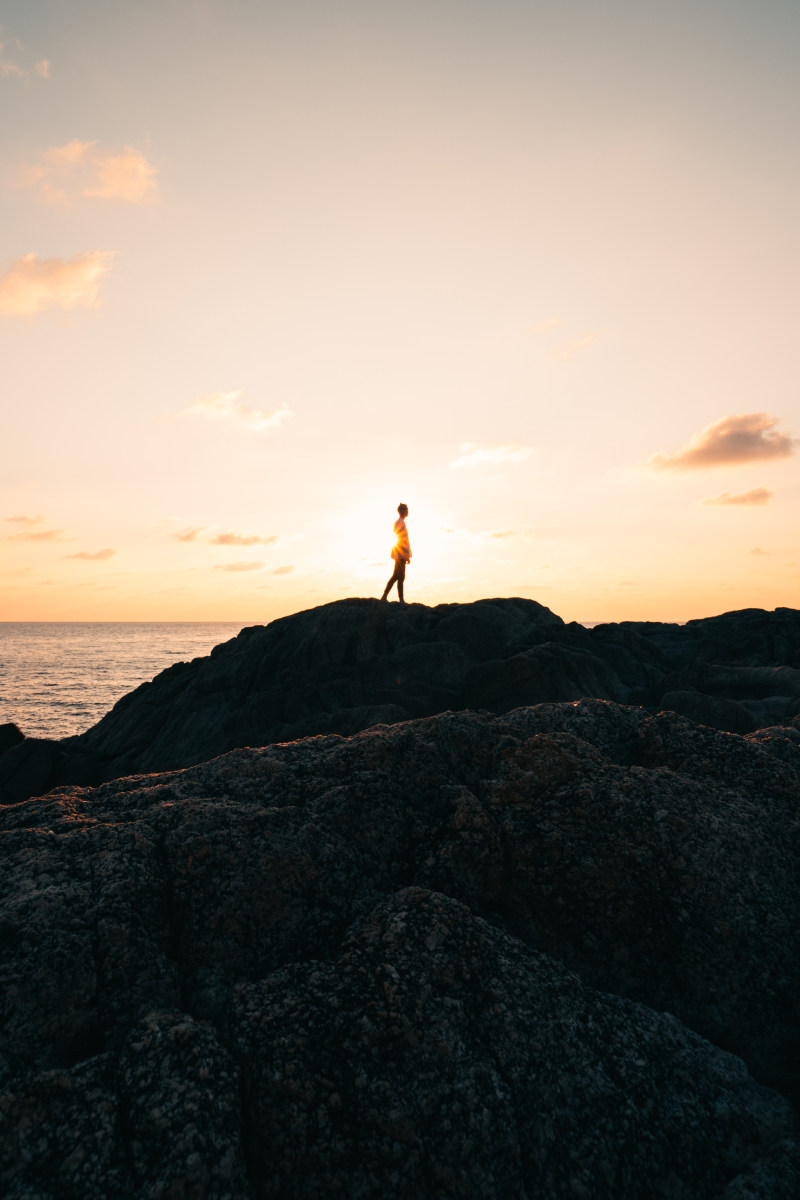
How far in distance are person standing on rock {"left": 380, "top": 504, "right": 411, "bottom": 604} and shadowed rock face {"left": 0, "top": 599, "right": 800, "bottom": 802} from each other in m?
1.05

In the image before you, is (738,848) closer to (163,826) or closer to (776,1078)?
(776,1078)

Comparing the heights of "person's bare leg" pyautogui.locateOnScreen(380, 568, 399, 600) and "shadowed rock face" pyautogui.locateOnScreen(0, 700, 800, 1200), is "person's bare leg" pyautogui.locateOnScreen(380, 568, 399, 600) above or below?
above

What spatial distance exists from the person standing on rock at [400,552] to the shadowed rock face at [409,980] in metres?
16.2

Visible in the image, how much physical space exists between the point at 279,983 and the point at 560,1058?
185 cm

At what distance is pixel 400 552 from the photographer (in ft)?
76.0

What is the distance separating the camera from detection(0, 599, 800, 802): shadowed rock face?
18516 millimetres

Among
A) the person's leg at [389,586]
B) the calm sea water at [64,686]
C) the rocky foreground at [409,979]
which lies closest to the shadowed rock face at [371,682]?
A: the person's leg at [389,586]

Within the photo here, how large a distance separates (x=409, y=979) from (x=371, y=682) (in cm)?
1816

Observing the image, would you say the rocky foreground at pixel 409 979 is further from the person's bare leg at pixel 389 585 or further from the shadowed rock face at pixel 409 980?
the person's bare leg at pixel 389 585

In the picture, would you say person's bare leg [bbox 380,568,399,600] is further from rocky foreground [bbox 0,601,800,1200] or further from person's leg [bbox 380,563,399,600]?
rocky foreground [bbox 0,601,800,1200]

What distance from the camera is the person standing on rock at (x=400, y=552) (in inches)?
870

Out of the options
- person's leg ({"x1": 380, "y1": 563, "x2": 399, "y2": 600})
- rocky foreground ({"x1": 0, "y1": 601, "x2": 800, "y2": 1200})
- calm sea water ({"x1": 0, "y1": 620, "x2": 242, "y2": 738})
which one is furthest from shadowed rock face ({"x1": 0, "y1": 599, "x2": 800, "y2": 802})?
calm sea water ({"x1": 0, "y1": 620, "x2": 242, "y2": 738})

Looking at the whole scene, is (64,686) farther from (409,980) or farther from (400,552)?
(409,980)

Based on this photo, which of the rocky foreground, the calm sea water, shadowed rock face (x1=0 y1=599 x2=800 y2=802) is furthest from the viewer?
the calm sea water
